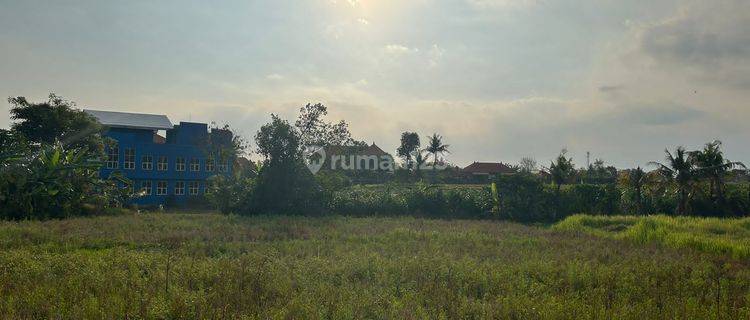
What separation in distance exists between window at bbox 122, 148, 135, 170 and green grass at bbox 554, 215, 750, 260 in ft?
108

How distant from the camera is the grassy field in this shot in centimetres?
715

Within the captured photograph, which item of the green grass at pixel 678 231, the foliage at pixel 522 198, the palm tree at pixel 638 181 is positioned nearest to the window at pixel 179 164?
the foliage at pixel 522 198

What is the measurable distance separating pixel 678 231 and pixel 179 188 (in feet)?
119

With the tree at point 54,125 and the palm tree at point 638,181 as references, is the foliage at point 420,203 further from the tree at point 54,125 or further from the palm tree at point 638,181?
the tree at point 54,125

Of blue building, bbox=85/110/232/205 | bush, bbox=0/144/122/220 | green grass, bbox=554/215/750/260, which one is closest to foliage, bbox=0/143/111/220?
bush, bbox=0/144/122/220

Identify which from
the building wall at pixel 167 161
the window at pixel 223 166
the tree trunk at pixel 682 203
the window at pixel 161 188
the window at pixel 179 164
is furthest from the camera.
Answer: the window at pixel 179 164

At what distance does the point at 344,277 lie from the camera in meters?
9.34

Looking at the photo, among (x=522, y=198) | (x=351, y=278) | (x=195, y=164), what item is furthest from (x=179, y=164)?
(x=351, y=278)

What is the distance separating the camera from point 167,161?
137 feet

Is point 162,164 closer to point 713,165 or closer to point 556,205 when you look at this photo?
point 556,205

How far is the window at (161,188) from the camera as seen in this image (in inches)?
1620

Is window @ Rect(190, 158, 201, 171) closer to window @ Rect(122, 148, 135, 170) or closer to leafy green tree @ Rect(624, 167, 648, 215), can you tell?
window @ Rect(122, 148, 135, 170)

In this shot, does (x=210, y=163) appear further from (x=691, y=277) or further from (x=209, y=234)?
(x=691, y=277)

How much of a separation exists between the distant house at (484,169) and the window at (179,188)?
135ft
